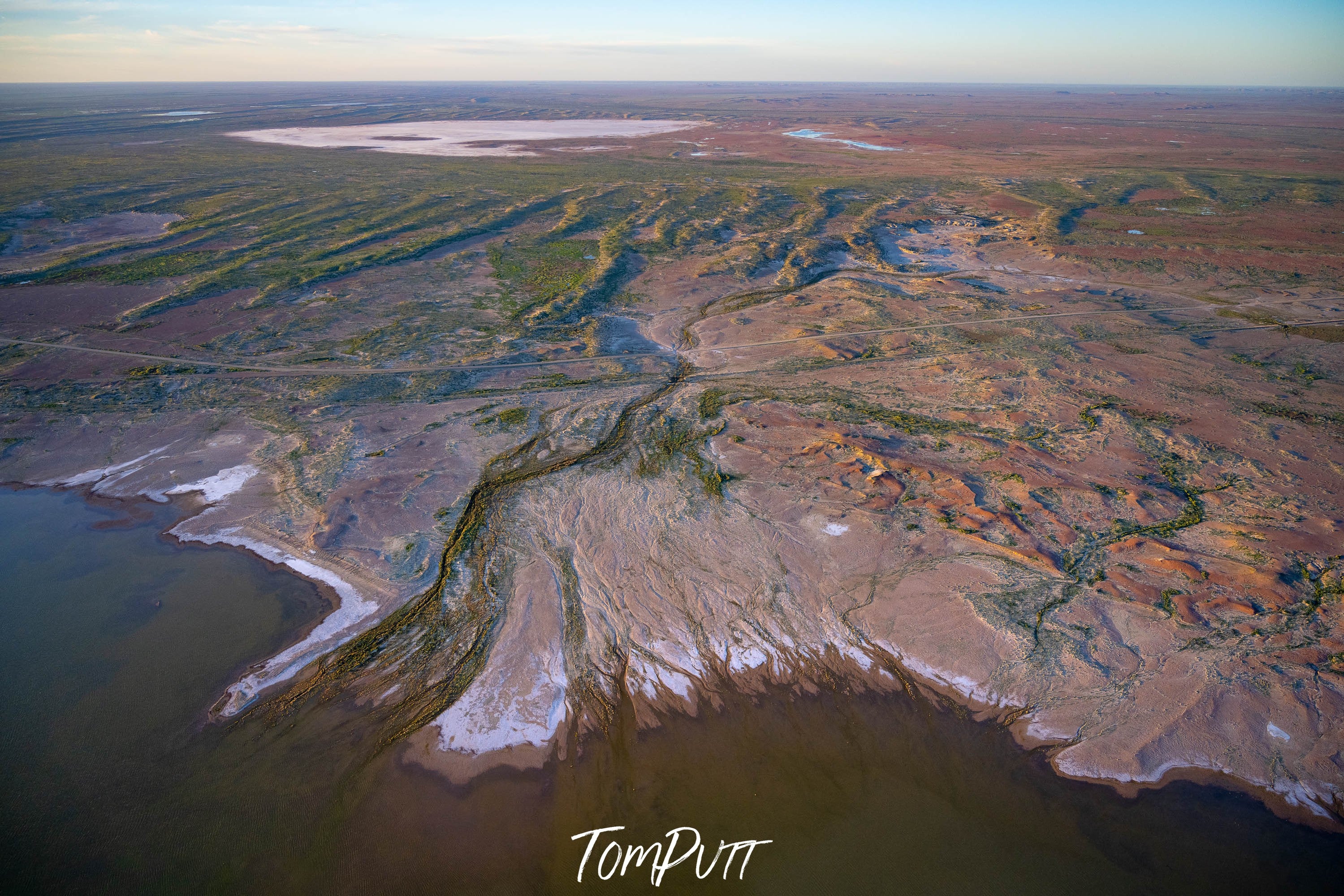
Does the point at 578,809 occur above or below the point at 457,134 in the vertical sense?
below

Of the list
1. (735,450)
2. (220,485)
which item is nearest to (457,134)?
(220,485)

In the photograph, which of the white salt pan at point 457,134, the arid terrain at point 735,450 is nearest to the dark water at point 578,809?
the arid terrain at point 735,450

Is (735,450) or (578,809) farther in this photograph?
(735,450)

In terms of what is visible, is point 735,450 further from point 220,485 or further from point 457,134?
point 457,134

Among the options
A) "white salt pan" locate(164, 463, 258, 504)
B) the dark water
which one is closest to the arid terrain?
"white salt pan" locate(164, 463, 258, 504)

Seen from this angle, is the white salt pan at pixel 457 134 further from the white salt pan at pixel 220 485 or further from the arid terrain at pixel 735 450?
the white salt pan at pixel 220 485

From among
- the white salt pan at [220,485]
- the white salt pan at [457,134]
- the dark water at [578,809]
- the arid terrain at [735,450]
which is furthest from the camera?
the white salt pan at [457,134]
